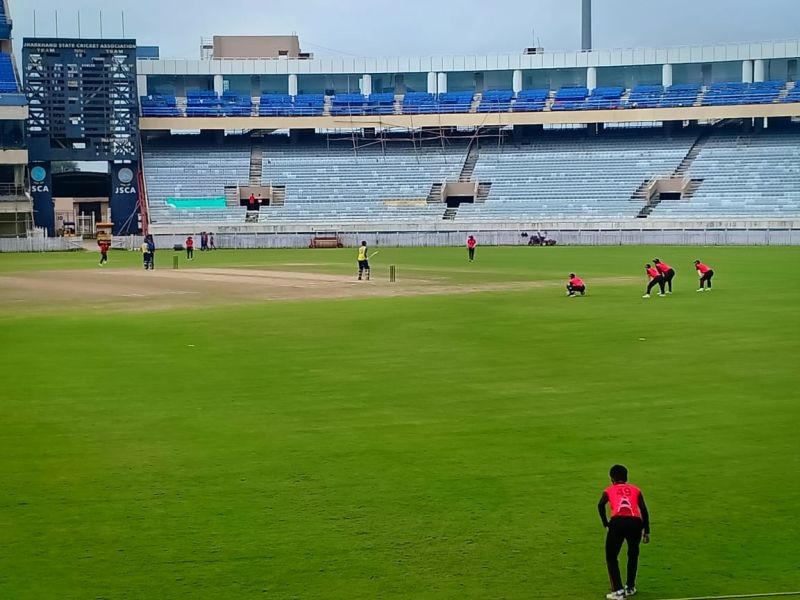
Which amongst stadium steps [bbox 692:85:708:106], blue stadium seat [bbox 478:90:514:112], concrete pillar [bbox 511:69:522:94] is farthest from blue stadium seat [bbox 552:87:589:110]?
stadium steps [bbox 692:85:708:106]

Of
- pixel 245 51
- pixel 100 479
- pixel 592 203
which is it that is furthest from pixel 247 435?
pixel 245 51

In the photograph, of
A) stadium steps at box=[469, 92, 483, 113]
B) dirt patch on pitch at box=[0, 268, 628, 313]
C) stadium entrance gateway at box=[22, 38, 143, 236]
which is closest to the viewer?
dirt patch on pitch at box=[0, 268, 628, 313]

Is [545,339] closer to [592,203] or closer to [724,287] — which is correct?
[724,287]

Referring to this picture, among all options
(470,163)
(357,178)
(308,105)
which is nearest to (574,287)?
(357,178)

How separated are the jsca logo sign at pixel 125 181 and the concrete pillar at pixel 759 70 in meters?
53.1

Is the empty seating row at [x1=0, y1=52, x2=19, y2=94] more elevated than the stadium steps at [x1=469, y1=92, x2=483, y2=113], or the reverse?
the empty seating row at [x1=0, y1=52, x2=19, y2=94]

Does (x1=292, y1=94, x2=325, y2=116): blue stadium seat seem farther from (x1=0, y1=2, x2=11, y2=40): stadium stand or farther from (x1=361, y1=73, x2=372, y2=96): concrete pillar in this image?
(x1=0, y1=2, x2=11, y2=40): stadium stand

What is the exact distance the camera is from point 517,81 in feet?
325

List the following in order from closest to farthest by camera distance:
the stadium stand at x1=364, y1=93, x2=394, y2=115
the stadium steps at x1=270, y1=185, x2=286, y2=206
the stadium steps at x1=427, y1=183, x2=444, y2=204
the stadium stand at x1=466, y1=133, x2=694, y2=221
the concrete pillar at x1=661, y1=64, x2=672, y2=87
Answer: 1. the stadium stand at x1=466, y1=133, x2=694, y2=221
2. the stadium steps at x1=427, y1=183, x2=444, y2=204
3. the stadium steps at x1=270, y1=185, x2=286, y2=206
4. the concrete pillar at x1=661, y1=64, x2=672, y2=87
5. the stadium stand at x1=364, y1=93, x2=394, y2=115

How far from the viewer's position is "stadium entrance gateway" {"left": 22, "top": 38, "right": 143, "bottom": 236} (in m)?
84.8

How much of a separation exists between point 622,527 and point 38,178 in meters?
83.9

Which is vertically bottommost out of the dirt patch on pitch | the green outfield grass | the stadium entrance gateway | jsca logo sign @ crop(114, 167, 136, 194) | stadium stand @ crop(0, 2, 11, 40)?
the green outfield grass

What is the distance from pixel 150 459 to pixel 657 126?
284 ft

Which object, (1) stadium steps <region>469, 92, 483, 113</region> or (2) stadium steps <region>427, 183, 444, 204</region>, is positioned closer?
(2) stadium steps <region>427, 183, 444, 204</region>
